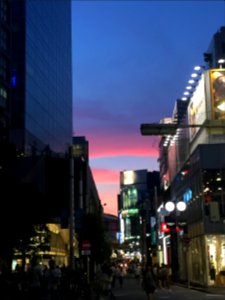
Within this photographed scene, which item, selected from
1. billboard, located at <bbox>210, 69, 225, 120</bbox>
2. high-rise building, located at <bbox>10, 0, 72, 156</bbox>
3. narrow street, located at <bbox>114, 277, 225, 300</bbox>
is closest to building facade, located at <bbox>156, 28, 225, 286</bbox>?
billboard, located at <bbox>210, 69, 225, 120</bbox>

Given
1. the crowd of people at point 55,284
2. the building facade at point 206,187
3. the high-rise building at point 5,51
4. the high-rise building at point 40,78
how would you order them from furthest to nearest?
the high-rise building at point 40,78 → the high-rise building at point 5,51 → the building facade at point 206,187 → the crowd of people at point 55,284

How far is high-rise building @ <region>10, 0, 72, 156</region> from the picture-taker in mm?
85438

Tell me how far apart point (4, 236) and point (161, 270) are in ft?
84.3

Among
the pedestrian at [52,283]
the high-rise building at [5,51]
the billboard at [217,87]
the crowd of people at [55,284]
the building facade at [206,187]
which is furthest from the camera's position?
the high-rise building at [5,51]

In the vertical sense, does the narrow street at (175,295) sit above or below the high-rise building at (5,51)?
below

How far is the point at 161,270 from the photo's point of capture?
A: 41.7 metres

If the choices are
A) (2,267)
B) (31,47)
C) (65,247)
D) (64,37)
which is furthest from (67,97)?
(2,267)

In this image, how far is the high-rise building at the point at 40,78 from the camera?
280ft

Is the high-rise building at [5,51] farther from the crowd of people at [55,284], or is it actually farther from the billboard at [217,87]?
the crowd of people at [55,284]

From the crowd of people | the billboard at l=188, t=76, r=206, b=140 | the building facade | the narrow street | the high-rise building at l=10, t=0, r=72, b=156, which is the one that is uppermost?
the high-rise building at l=10, t=0, r=72, b=156

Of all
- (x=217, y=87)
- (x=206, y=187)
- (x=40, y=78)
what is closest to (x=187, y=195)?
(x=206, y=187)

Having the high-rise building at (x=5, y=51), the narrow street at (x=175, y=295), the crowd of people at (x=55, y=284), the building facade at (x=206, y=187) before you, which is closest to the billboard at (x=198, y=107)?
the building facade at (x=206, y=187)

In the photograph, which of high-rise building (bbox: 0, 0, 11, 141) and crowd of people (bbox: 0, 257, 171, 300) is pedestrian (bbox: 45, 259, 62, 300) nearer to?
crowd of people (bbox: 0, 257, 171, 300)

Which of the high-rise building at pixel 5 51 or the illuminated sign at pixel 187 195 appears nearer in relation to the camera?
the illuminated sign at pixel 187 195
